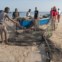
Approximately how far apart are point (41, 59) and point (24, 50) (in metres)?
1.64

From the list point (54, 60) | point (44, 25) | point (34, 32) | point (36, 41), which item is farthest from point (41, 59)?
point (44, 25)

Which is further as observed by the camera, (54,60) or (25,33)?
(25,33)

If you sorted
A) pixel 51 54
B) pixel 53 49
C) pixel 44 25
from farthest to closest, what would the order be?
pixel 44 25, pixel 53 49, pixel 51 54

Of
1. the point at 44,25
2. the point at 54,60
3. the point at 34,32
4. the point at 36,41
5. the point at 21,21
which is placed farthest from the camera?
the point at 44,25

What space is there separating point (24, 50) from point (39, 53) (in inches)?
32.6

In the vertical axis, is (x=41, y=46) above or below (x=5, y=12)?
below

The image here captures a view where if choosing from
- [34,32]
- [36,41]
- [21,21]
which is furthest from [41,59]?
[21,21]

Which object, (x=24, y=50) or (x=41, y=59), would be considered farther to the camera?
(x=24, y=50)

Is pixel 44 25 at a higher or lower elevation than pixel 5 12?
lower

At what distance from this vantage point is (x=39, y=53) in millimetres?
8312

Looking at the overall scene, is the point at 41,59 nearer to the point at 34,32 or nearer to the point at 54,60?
the point at 54,60

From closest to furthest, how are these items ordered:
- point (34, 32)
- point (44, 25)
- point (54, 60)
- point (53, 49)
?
point (54, 60) < point (53, 49) < point (34, 32) < point (44, 25)

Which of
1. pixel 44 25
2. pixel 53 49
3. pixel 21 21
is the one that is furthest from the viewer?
pixel 44 25

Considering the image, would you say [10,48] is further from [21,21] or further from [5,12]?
[21,21]
